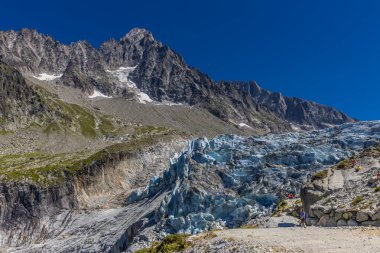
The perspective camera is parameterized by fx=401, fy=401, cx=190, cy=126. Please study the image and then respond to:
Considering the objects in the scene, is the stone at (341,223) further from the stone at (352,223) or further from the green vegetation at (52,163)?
the green vegetation at (52,163)

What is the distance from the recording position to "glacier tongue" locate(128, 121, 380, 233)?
218 ft

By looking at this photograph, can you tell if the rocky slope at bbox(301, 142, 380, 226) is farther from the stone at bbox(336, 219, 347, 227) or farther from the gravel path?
the gravel path

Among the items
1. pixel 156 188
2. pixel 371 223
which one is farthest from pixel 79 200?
pixel 371 223

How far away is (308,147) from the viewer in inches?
3061

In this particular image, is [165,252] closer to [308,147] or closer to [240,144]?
[308,147]

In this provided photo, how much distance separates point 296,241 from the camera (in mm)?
22000

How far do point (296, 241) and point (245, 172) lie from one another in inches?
2325

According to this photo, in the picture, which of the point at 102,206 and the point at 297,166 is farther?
the point at 102,206

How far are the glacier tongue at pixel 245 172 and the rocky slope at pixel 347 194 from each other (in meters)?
19.9

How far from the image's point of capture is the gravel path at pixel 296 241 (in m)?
19.4

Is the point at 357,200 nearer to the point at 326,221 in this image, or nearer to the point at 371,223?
the point at 326,221

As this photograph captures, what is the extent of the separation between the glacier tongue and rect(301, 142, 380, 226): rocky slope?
19.9 m

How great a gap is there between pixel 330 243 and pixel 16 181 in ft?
426

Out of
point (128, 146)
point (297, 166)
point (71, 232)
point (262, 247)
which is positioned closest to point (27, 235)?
point (71, 232)
